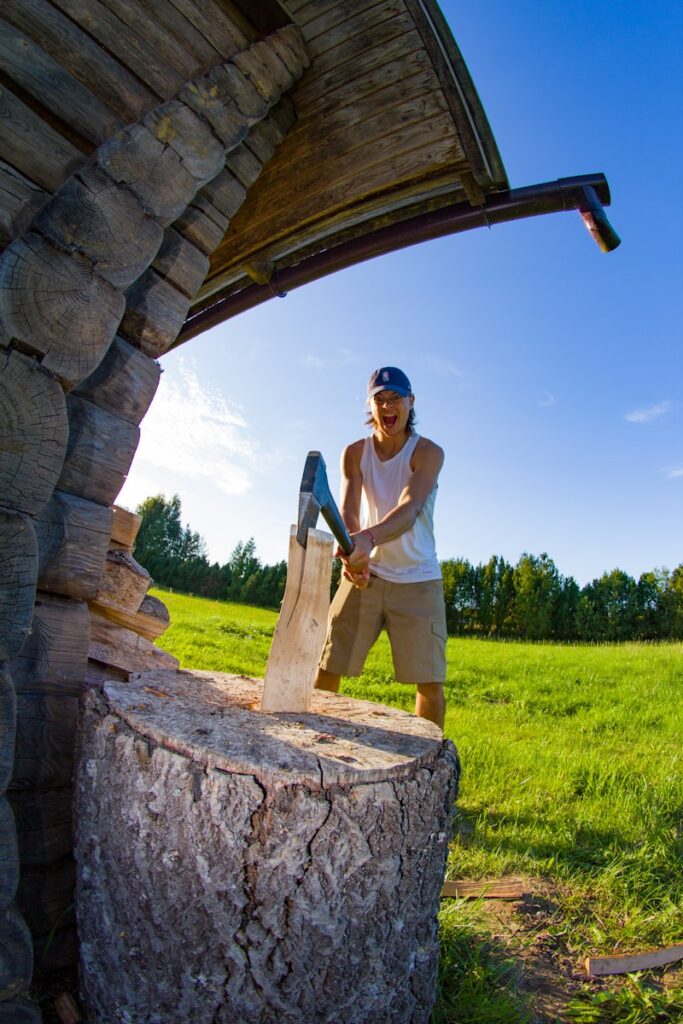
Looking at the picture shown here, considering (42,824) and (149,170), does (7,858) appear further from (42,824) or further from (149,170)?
(149,170)

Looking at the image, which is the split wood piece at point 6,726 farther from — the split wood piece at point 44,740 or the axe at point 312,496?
the axe at point 312,496

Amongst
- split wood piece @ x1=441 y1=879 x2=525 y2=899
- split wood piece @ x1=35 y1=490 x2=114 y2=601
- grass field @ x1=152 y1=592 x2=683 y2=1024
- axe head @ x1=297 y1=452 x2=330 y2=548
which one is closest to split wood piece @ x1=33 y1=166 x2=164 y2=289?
split wood piece @ x1=35 y1=490 x2=114 y2=601

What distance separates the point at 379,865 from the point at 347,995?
15.0 inches

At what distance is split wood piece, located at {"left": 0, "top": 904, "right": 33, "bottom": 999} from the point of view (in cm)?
141

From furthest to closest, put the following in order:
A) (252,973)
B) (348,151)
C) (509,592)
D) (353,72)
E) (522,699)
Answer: (509,592) → (522,699) → (348,151) → (353,72) → (252,973)

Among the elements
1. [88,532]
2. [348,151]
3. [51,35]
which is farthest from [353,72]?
[88,532]

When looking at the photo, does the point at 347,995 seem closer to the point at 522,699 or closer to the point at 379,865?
the point at 379,865

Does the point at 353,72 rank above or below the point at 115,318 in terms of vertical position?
above

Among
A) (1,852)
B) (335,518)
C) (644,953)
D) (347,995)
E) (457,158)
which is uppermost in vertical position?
(457,158)

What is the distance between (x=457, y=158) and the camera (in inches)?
104

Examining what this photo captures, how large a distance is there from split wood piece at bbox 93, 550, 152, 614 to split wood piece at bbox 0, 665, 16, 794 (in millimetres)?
916

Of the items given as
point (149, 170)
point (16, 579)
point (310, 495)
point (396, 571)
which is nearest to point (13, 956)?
point (16, 579)

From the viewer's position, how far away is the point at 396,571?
3078 millimetres

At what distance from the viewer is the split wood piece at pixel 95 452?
1.78m
